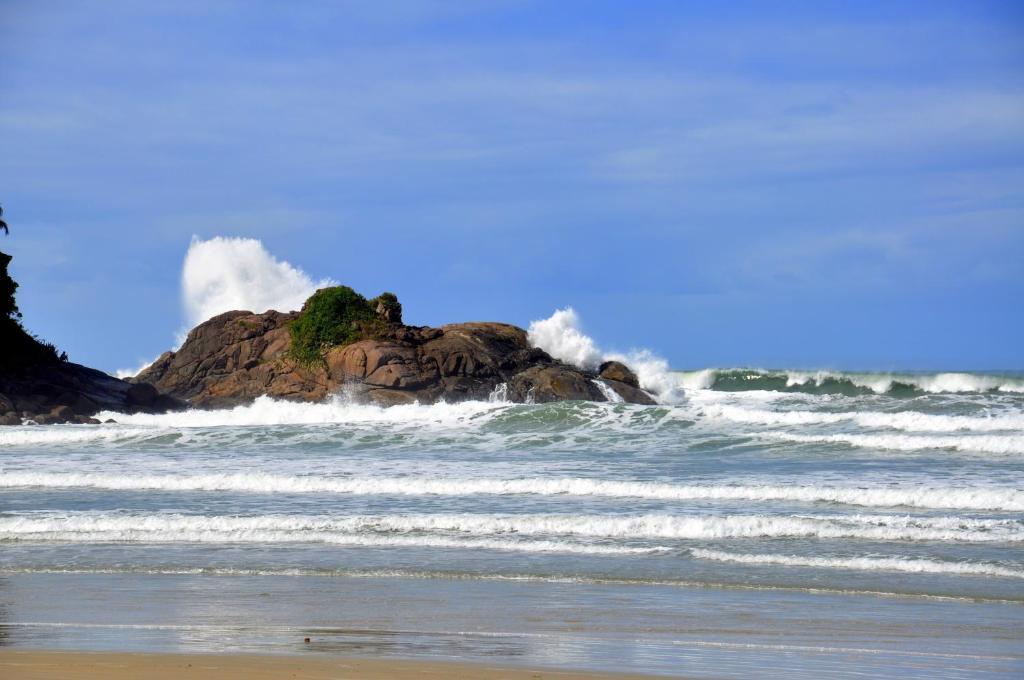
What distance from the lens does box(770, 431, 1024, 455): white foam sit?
19392 millimetres

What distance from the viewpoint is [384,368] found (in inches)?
1156

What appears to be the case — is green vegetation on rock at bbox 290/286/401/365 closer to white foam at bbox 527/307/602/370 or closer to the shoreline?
white foam at bbox 527/307/602/370

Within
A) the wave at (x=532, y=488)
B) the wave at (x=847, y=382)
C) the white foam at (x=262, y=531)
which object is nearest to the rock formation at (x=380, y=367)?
the wave at (x=532, y=488)

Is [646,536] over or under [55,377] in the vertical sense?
under

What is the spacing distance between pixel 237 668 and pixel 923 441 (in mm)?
16380

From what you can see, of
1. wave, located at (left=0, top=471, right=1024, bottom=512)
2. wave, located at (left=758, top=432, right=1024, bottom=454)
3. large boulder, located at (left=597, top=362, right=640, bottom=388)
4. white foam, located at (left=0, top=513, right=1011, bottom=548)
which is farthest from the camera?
large boulder, located at (left=597, top=362, right=640, bottom=388)

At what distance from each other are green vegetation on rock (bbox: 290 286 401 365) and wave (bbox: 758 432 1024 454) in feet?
45.1

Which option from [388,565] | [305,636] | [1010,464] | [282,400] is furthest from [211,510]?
[282,400]

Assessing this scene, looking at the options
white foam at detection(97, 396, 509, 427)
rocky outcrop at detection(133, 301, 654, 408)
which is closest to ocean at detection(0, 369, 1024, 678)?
white foam at detection(97, 396, 509, 427)

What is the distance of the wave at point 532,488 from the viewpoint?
14.8m

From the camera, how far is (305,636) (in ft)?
27.1

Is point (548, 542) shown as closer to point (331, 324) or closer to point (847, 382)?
point (331, 324)

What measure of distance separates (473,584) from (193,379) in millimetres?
24595

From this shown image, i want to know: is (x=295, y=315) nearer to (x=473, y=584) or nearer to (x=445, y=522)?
(x=445, y=522)
